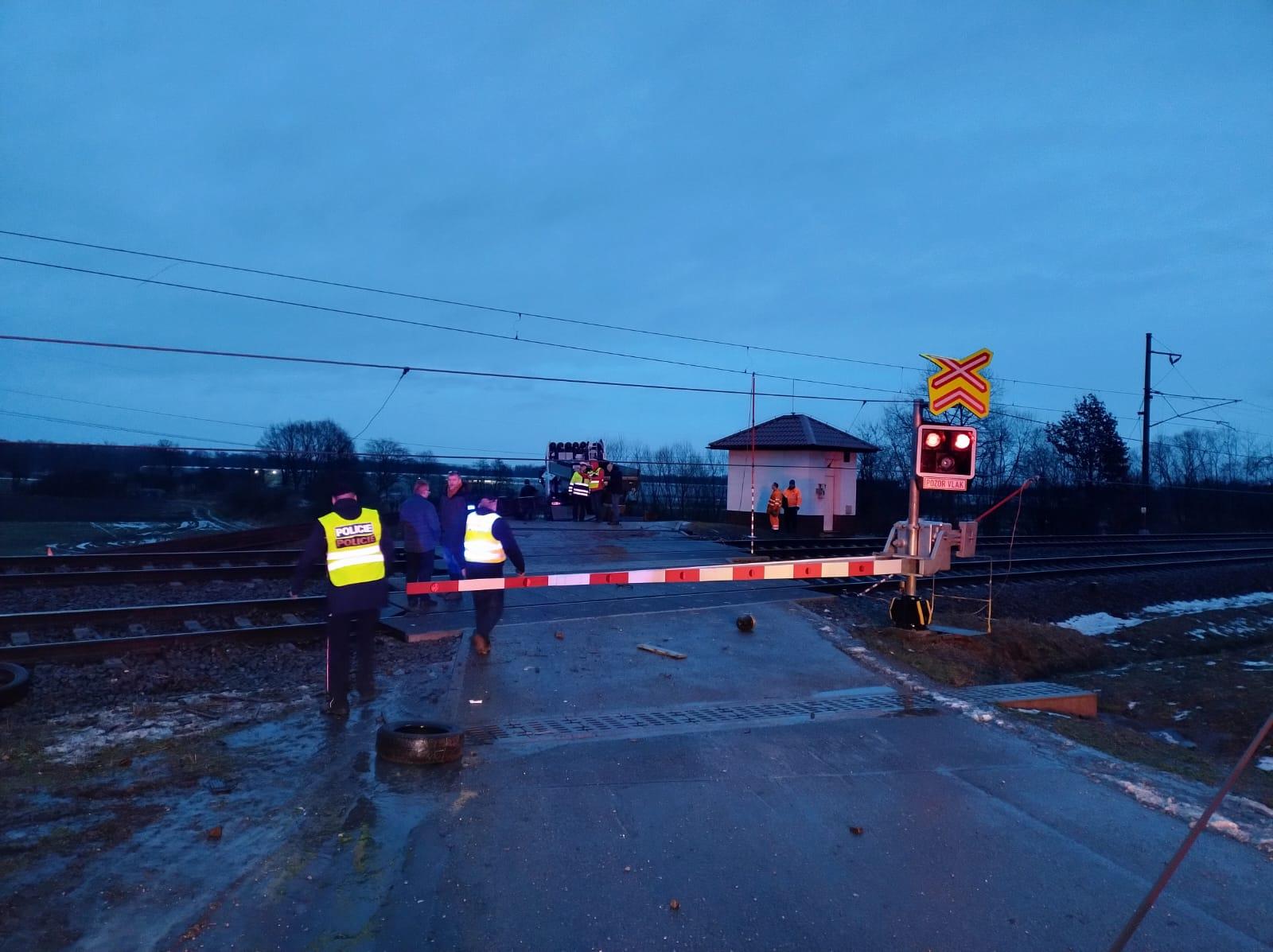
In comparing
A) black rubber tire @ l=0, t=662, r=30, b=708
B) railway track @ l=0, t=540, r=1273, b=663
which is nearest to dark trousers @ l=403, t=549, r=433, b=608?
railway track @ l=0, t=540, r=1273, b=663

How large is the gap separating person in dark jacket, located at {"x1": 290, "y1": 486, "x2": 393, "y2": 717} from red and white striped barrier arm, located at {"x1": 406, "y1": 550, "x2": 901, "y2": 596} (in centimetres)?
190

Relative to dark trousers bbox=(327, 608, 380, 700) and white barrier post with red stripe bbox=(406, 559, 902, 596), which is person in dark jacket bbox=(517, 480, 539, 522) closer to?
white barrier post with red stripe bbox=(406, 559, 902, 596)

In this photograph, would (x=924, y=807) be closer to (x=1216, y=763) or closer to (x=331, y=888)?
(x=331, y=888)

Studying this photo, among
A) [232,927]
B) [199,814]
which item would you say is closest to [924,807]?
[232,927]

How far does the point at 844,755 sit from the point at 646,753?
145cm

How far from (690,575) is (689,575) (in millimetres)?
12

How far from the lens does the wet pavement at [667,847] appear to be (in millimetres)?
4543

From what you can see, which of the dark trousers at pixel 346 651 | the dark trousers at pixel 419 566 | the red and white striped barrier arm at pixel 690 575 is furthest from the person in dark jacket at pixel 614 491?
the dark trousers at pixel 346 651

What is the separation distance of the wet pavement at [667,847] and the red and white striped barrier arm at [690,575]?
6.69 feet

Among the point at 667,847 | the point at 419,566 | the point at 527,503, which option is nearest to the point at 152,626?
the point at 419,566

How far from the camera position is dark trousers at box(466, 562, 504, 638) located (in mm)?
10609

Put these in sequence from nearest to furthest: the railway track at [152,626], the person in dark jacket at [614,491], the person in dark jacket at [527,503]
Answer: the railway track at [152,626], the person in dark jacket at [614,491], the person in dark jacket at [527,503]

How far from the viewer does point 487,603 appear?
10.7 m

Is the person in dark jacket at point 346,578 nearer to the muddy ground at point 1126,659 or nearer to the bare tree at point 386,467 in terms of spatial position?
the muddy ground at point 1126,659
